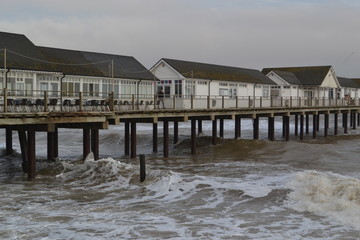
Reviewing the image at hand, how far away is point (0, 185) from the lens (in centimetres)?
1936

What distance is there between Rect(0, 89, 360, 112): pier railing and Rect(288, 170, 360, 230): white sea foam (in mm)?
9878

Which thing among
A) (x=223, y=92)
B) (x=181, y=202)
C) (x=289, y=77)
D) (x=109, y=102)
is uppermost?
(x=289, y=77)

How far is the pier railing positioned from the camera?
1994 centimetres

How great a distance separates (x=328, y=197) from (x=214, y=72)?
24.0 m

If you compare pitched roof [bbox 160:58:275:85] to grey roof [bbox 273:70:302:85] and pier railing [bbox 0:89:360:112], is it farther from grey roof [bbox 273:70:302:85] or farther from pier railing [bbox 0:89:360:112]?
pier railing [bbox 0:89:360:112]

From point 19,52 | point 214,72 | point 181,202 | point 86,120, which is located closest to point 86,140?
point 86,120

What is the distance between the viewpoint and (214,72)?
39.2 m

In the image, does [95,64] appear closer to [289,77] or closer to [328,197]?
[328,197]

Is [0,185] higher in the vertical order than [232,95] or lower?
lower

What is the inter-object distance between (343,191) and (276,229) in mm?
4311

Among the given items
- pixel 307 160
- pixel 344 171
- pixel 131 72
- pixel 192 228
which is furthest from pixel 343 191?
pixel 131 72

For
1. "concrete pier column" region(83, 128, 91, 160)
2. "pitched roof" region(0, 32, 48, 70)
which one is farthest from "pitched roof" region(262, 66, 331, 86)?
"concrete pier column" region(83, 128, 91, 160)

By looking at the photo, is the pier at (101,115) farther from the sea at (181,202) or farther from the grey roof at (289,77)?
the grey roof at (289,77)

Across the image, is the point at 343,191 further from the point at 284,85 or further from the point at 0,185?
the point at 284,85
